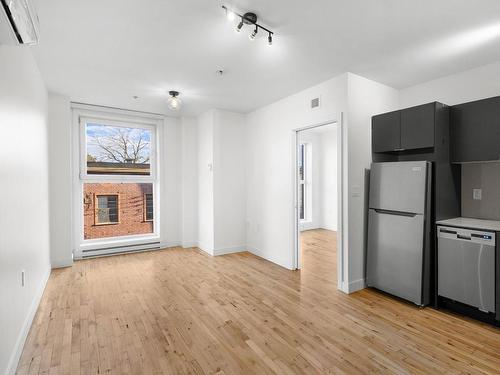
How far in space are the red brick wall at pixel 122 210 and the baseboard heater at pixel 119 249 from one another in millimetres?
288

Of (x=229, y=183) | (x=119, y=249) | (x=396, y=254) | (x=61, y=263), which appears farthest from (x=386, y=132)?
(x=61, y=263)

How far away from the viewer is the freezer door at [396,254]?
2.86 metres

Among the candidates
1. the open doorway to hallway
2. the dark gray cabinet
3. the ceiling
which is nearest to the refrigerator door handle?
the dark gray cabinet

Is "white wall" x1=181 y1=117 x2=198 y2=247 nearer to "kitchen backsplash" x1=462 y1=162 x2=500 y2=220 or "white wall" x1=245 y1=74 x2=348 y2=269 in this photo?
"white wall" x1=245 y1=74 x2=348 y2=269

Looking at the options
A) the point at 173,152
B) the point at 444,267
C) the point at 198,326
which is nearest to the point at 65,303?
the point at 198,326

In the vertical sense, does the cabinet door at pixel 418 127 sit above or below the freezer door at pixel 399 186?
above

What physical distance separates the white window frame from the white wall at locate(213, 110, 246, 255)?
130 cm

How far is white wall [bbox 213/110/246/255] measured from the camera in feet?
16.0

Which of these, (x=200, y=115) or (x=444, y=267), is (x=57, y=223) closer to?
(x=200, y=115)

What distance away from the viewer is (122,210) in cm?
514

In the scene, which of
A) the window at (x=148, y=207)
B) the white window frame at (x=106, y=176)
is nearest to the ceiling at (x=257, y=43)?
the white window frame at (x=106, y=176)

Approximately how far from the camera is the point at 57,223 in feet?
13.6

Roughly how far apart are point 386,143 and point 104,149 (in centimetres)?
466

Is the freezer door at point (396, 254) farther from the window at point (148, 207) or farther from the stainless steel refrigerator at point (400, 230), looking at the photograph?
the window at point (148, 207)
